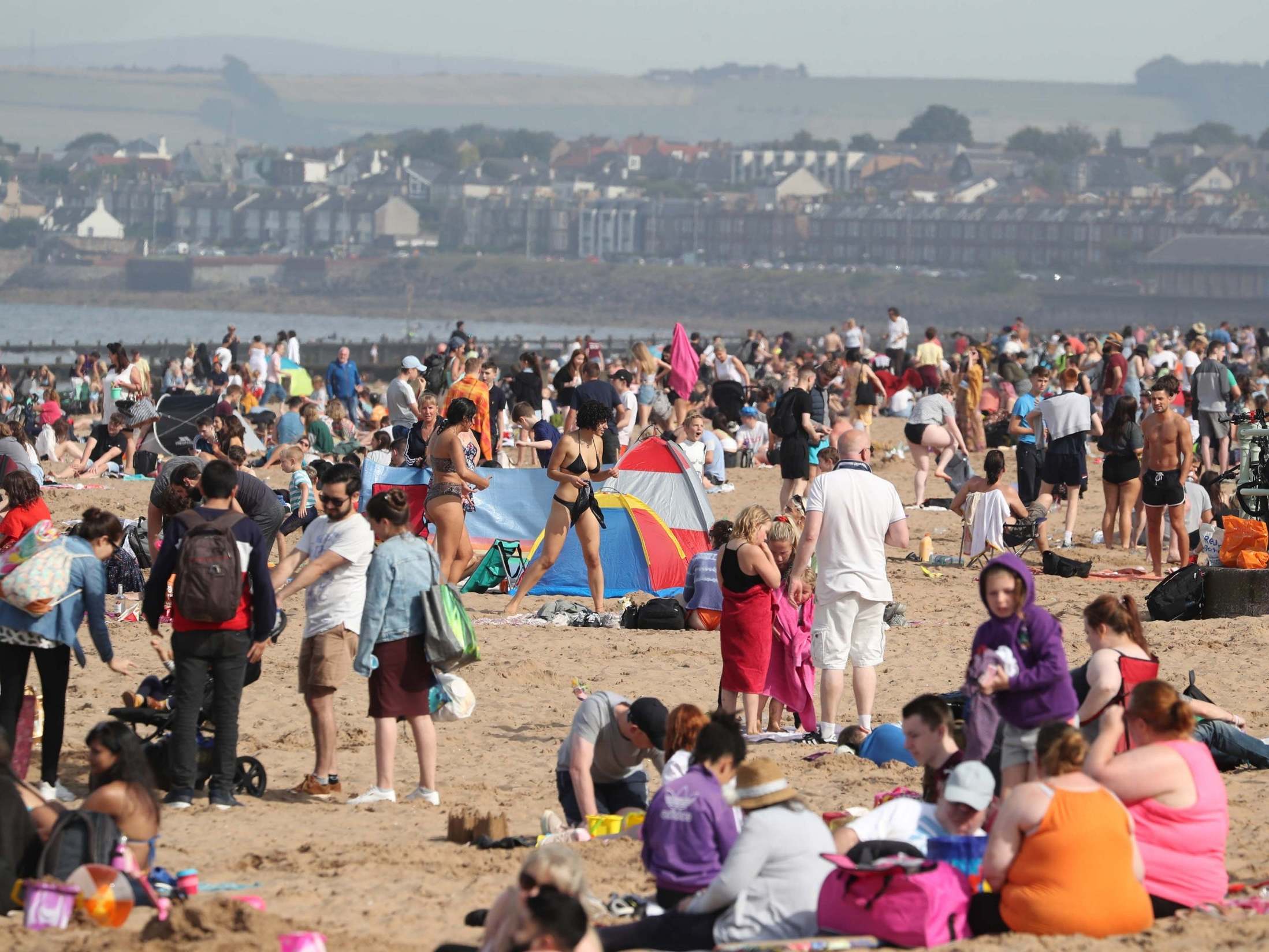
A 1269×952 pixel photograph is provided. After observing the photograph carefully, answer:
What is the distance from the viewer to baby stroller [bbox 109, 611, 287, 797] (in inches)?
289

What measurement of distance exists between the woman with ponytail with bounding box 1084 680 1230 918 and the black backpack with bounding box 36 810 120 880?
3.14 metres

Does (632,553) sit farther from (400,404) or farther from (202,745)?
(202,745)

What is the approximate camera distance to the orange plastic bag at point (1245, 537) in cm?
1163

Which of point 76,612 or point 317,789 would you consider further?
point 317,789

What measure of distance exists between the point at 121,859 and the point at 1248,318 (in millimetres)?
127263

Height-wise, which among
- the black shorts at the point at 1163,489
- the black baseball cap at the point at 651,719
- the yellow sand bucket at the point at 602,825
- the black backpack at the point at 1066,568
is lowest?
the black backpack at the point at 1066,568

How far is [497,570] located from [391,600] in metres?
5.46

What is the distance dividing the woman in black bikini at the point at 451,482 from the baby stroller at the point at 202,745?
10.8 ft

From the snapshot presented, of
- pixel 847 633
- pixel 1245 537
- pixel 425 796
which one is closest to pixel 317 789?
pixel 425 796

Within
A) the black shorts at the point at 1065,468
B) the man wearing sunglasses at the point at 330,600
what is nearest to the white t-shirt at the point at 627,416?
the black shorts at the point at 1065,468

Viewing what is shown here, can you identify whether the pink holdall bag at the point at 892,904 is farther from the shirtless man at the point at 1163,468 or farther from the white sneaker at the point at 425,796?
the shirtless man at the point at 1163,468

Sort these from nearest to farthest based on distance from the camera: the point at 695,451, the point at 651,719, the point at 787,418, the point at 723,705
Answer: the point at 651,719 < the point at 723,705 < the point at 787,418 < the point at 695,451

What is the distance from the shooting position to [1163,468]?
13055 mm

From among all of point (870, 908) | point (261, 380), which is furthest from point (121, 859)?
point (261, 380)
